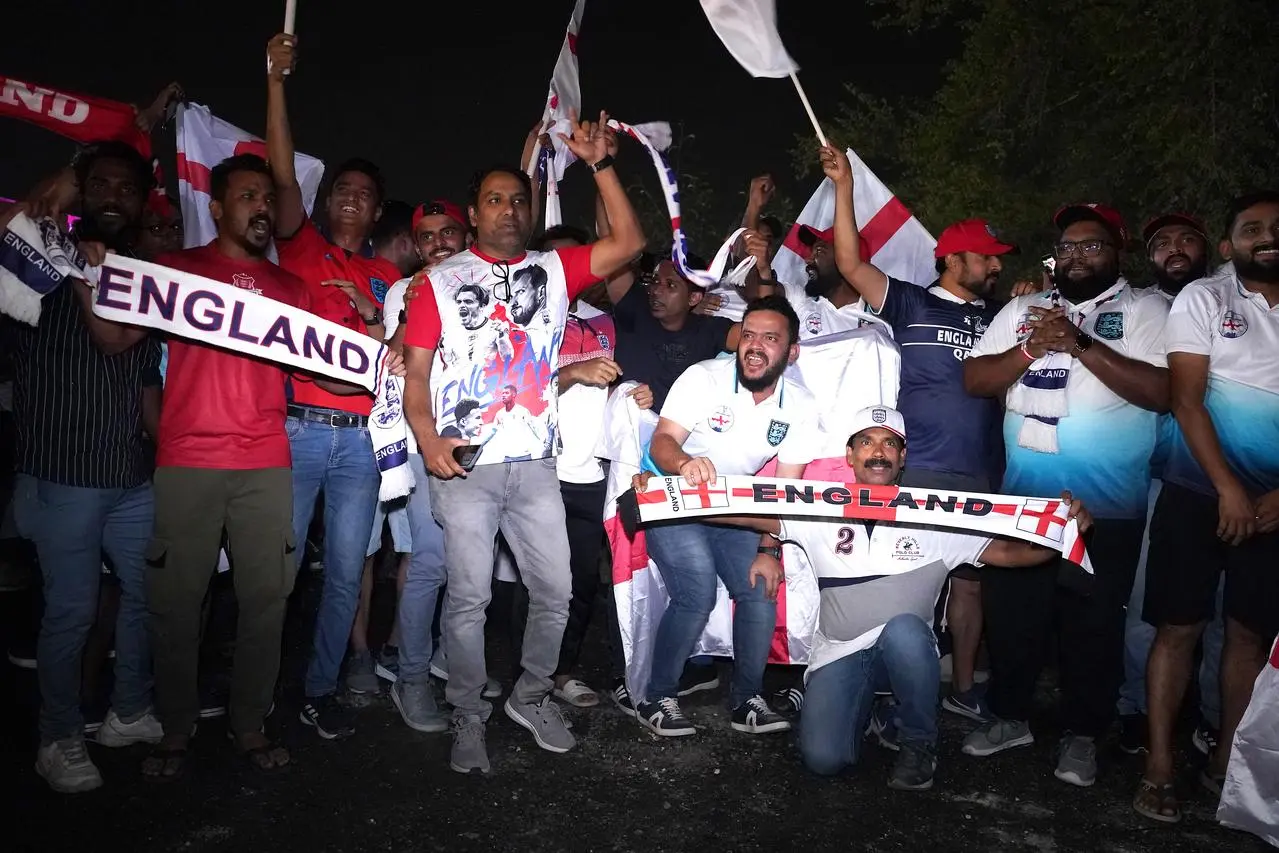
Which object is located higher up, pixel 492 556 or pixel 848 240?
pixel 848 240

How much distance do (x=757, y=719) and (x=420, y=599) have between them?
1723 mm

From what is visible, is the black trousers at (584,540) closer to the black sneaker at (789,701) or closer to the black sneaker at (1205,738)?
the black sneaker at (789,701)

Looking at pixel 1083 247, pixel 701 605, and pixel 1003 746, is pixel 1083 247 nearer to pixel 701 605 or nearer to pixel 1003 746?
pixel 1003 746

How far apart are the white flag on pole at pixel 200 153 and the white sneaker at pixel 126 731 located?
2.54m

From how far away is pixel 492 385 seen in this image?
4527 mm

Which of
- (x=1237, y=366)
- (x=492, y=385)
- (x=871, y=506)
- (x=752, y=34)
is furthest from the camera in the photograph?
(x=752, y=34)

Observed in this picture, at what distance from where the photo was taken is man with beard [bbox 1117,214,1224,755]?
16.3 feet

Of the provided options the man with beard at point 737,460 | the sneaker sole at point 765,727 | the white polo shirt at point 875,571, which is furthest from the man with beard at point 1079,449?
the man with beard at point 737,460

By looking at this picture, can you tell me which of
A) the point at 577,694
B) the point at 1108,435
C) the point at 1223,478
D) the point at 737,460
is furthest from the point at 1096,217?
the point at 577,694

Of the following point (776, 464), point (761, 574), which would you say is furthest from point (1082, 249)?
point (761, 574)

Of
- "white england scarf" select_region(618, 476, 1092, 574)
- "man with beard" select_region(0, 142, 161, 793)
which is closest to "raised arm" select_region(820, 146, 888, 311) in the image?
"white england scarf" select_region(618, 476, 1092, 574)

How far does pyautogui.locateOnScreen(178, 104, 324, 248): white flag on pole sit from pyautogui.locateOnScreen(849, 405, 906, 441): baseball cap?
3.22m

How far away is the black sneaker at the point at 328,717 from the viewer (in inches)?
190

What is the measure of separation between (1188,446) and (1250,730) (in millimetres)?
1193
